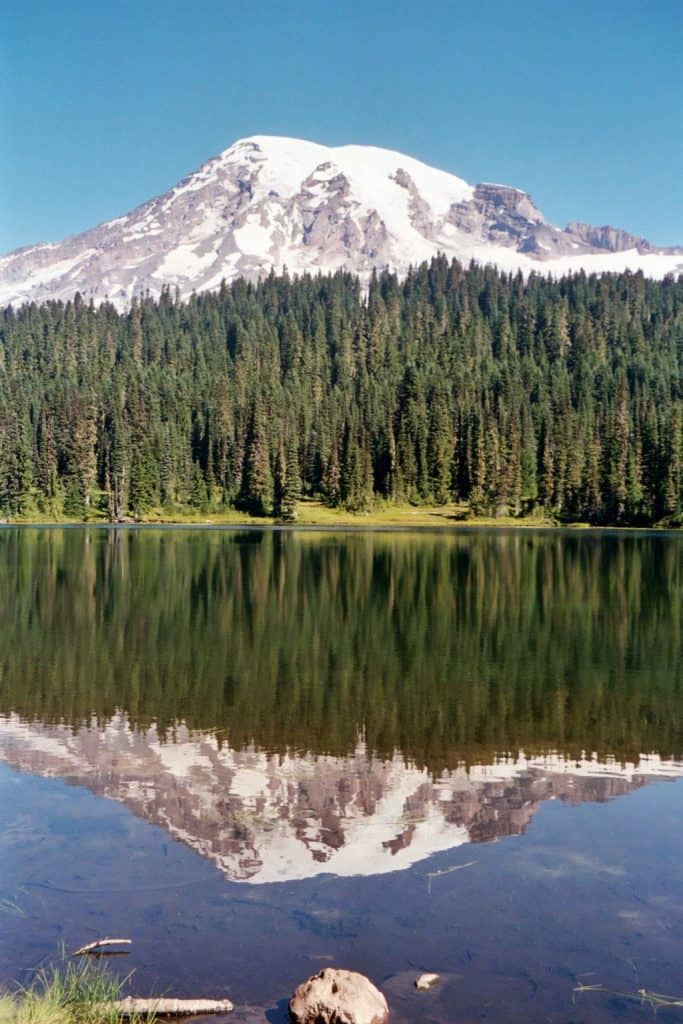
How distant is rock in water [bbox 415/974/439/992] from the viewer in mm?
13256

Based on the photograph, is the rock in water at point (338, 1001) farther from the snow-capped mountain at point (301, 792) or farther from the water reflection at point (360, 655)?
the water reflection at point (360, 655)

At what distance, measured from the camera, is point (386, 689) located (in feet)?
110

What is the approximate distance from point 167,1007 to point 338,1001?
220 cm

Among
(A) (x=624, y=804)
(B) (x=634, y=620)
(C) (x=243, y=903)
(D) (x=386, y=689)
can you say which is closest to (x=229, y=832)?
(C) (x=243, y=903)

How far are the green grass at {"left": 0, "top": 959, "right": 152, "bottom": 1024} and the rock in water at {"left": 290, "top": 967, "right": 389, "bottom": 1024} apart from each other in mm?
1904

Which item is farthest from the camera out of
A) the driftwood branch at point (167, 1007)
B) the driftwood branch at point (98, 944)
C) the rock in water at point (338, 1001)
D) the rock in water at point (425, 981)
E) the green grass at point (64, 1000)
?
the driftwood branch at point (98, 944)

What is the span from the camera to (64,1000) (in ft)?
39.8

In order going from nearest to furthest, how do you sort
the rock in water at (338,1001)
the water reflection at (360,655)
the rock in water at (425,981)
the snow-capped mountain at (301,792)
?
→ the rock in water at (338,1001), the rock in water at (425,981), the snow-capped mountain at (301,792), the water reflection at (360,655)

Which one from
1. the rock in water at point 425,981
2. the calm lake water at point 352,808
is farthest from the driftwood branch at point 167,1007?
the rock in water at point 425,981

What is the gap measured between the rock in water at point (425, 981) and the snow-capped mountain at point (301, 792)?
3.86 meters

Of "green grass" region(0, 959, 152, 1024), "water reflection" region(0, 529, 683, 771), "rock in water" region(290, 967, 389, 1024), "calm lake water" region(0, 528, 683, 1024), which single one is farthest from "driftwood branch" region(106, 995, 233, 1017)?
"water reflection" region(0, 529, 683, 771)

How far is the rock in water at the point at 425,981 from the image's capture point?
1326cm

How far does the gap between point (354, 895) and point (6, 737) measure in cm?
1381

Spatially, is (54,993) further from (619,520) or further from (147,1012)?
(619,520)
